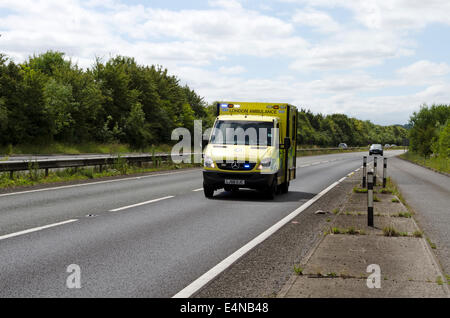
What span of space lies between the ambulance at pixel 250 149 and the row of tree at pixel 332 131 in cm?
7544

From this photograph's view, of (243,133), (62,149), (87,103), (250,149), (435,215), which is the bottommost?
(435,215)

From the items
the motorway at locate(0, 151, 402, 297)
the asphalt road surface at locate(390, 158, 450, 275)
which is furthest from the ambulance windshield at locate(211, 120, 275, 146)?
the asphalt road surface at locate(390, 158, 450, 275)

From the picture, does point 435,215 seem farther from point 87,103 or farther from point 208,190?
point 87,103

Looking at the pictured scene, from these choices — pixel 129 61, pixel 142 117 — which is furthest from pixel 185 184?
pixel 129 61

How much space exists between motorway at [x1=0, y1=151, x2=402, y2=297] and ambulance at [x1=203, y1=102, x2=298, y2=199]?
1.69 ft

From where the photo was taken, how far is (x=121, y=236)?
7.77 meters

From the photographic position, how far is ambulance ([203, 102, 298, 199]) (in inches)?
510

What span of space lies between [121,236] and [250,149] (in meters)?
6.22

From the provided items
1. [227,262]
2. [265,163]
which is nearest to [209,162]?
[265,163]

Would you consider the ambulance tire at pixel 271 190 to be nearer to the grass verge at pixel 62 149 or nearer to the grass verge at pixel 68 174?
the grass verge at pixel 68 174

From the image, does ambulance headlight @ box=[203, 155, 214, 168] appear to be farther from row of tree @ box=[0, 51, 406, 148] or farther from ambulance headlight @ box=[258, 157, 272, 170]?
row of tree @ box=[0, 51, 406, 148]

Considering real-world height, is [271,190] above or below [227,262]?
above

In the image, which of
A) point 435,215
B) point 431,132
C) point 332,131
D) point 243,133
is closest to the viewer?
point 435,215
